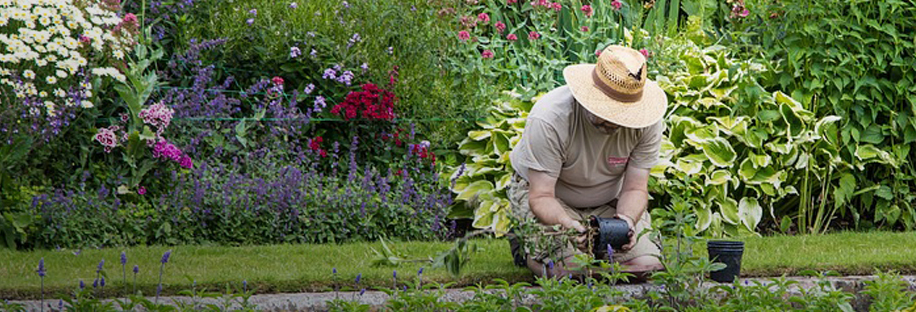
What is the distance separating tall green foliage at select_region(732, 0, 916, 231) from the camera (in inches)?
231

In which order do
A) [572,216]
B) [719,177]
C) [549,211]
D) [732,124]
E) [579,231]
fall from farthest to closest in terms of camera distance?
1. [732,124]
2. [719,177]
3. [572,216]
4. [549,211]
5. [579,231]

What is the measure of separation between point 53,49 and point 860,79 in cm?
410

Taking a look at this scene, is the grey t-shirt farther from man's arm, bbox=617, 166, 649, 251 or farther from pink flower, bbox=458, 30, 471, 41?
pink flower, bbox=458, 30, 471, 41

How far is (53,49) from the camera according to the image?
527cm

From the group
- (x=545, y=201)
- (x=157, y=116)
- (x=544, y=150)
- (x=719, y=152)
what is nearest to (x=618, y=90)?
(x=544, y=150)

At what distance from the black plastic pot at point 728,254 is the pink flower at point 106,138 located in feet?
9.84

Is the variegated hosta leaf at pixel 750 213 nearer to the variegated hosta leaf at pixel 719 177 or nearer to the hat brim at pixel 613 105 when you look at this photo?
the variegated hosta leaf at pixel 719 177

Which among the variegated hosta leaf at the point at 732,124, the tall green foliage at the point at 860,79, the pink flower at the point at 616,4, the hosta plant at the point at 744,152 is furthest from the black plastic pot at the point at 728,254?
the pink flower at the point at 616,4

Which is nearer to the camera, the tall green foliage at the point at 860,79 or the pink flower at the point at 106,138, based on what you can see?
the pink flower at the point at 106,138

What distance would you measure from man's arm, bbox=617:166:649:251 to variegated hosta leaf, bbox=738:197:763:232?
1.65 meters

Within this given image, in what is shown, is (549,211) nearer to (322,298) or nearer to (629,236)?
(629,236)

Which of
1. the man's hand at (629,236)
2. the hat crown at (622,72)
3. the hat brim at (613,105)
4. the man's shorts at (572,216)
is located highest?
the hat crown at (622,72)

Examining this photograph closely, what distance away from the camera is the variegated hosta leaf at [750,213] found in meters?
5.89

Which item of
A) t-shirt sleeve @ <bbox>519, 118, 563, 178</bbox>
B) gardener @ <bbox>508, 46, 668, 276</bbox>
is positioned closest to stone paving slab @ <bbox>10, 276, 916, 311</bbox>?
gardener @ <bbox>508, 46, 668, 276</bbox>
